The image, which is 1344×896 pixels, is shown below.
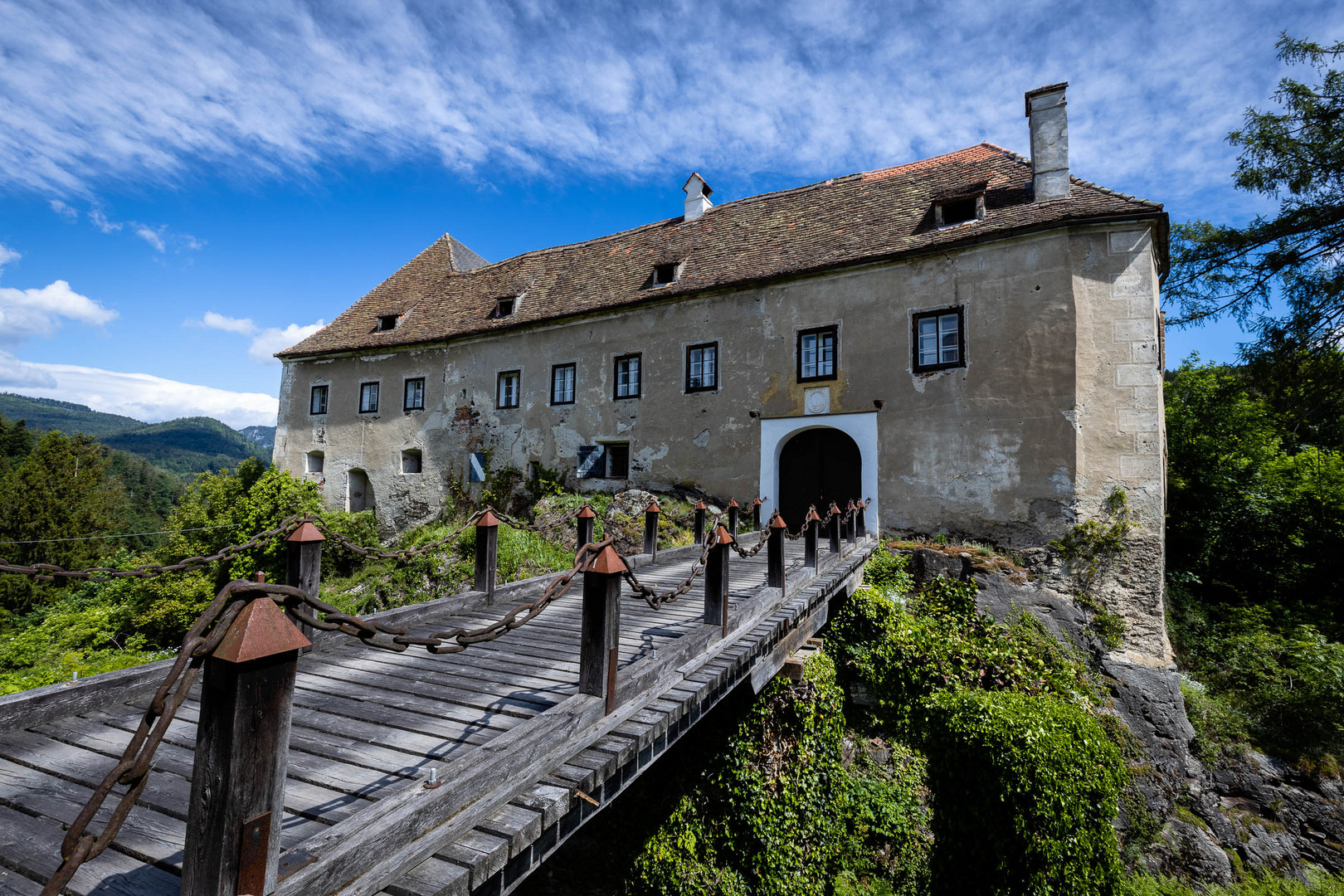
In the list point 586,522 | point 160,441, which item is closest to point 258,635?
point 586,522

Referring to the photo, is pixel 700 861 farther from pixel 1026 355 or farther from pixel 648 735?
pixel 1026 355

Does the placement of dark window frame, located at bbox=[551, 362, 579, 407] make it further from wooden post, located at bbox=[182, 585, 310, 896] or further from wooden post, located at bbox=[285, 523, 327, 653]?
wooden post, located at bbox=[182, 585, 310, 896]

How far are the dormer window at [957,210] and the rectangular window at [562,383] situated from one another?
31.3ft

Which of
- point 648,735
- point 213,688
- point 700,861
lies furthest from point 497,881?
point 700,861

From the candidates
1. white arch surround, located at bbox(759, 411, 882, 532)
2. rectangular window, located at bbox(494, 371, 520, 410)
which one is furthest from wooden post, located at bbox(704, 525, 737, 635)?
rectangular window, located at bbox(494, 371, 520, 410)

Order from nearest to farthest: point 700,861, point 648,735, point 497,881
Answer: point 497,881, point 648,735, point 700,861

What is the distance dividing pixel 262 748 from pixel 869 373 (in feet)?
40.7

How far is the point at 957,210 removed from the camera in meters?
12.5

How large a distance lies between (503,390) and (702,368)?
21.4 feet

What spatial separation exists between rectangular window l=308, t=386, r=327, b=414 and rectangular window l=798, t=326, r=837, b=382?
53.7 feet

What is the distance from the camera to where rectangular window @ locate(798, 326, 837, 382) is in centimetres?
1323

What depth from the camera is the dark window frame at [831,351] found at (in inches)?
516

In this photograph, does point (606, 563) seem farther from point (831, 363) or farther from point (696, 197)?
point (696, 197)

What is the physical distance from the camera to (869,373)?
12.7 m
